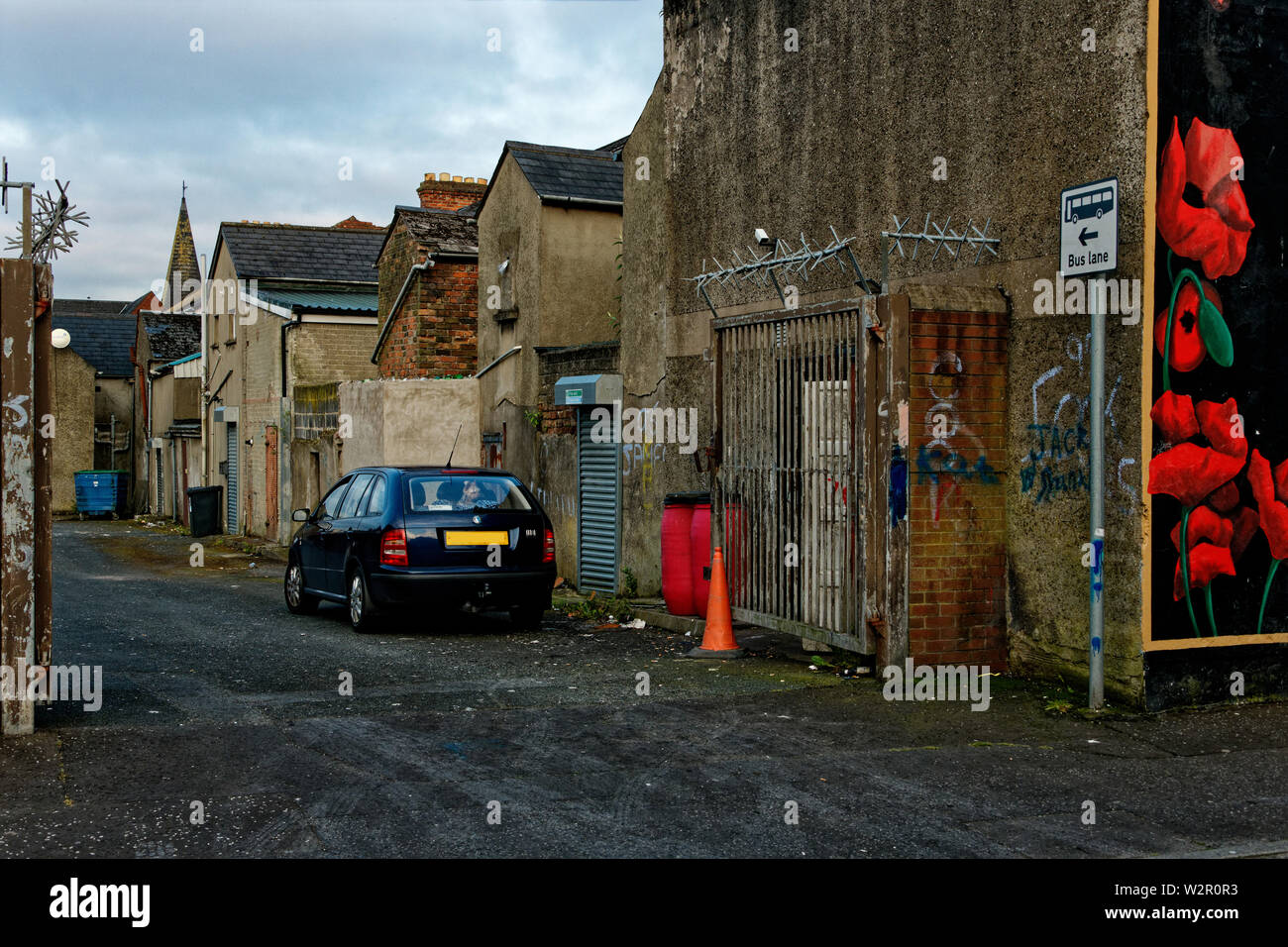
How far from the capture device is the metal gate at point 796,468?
9.50m

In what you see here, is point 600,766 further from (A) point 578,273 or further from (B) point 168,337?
(B) point 168,337

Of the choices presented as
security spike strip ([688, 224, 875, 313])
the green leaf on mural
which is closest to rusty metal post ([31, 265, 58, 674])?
security spike strip ([688, 224, 875, 313])

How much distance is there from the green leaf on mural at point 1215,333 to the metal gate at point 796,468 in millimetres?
2191

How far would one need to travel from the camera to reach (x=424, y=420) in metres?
19.9

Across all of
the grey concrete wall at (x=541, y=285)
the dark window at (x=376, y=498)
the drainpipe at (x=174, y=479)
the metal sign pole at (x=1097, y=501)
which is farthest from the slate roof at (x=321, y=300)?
the metal sign pole at (x=1097, y=501)

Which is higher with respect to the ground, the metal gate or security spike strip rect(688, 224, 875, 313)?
security spike strip rect(688, 224, 875, 313)

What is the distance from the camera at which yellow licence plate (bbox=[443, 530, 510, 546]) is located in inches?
472

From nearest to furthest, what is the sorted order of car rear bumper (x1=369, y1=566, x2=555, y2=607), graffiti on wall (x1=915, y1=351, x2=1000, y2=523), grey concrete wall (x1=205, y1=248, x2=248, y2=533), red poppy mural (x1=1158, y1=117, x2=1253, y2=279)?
red poppy mural (x1=1158, y1=117, x2=1253, y2=279) < graffiti on wall (x1=915, y1=351, x2=1000, y2=523) < car rear bumper (x1=369, y1=566, x2=555, y2=607) < grey concrete wall (x1=205, y1=248, x2=248, y2=533)

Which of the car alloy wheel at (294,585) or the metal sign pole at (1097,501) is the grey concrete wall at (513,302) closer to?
the car alloy wheel at (294,585)

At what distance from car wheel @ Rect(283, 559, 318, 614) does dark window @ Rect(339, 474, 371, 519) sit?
124 centimetres

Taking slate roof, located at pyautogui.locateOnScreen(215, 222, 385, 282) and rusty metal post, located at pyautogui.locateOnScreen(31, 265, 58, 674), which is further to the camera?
slate roof, located at pyautogui.locateOnScreen(215, 222, 385, 282)

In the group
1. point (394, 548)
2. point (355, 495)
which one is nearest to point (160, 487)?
point (355, 495)

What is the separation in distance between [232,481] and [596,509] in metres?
19.0

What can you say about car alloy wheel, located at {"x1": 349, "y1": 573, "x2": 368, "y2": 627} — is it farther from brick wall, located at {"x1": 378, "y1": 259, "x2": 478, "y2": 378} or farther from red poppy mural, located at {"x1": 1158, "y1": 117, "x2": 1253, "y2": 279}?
brick wall, located at {"x1": 378, "y1": 259, "x2": 478, "y2": 378}
